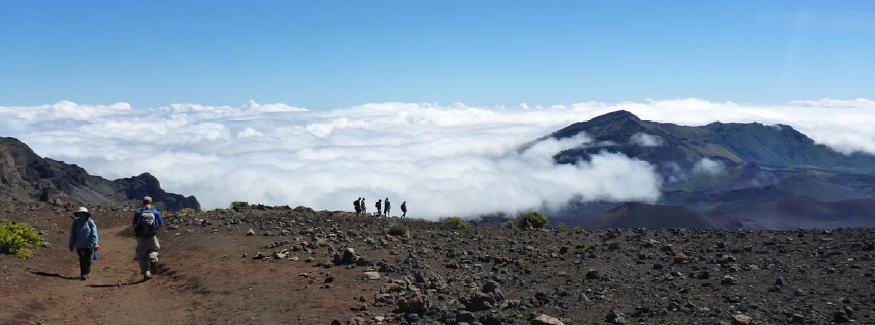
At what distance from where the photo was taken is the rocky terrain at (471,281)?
9148 mm

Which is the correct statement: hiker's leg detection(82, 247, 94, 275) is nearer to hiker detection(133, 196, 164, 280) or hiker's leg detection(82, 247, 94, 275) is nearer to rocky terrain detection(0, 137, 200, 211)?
hiker detection(133, 196, 164, 280)

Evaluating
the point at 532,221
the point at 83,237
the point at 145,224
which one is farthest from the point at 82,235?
the point at 532,221

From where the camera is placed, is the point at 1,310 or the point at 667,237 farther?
the point at 667,237

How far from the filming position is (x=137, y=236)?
1330cm

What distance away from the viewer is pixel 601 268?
12.8m

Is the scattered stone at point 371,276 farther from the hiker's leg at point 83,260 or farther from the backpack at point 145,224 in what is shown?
the hiker's leg at point 83,260

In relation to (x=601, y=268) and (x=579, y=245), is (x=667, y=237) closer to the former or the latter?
(x=579, y=245)

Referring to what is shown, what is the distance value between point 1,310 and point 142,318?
2160 mm

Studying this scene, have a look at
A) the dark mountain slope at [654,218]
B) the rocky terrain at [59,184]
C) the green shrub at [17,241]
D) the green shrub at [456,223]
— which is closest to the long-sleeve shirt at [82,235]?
the green shrub at [17,241]

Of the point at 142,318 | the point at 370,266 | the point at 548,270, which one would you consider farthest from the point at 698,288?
the point at 142,318

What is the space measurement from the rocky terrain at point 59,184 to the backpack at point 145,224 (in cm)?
9019

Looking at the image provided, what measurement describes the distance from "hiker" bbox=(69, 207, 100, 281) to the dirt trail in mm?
411

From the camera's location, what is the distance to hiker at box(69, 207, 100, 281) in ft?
43.3

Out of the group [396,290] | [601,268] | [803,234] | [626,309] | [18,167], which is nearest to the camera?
[626,309]
